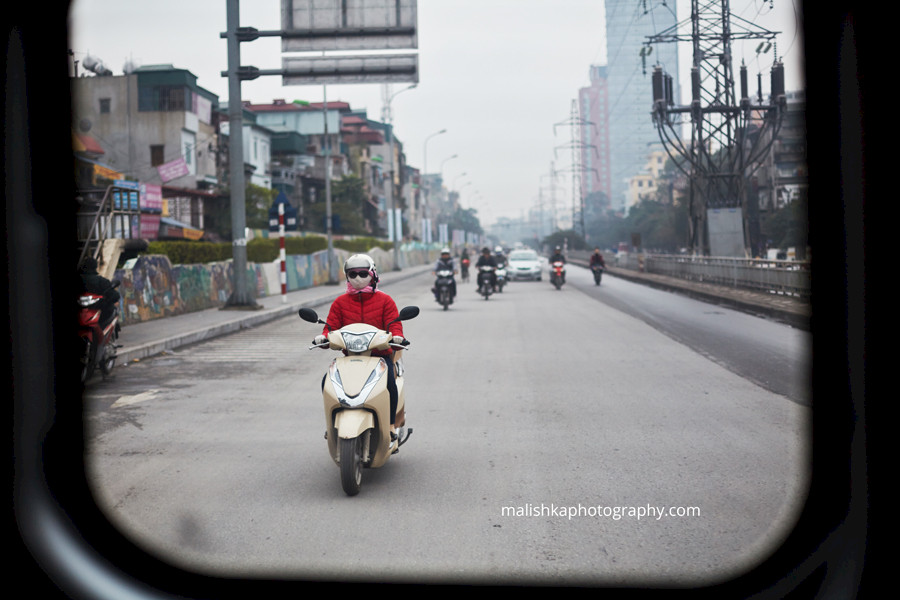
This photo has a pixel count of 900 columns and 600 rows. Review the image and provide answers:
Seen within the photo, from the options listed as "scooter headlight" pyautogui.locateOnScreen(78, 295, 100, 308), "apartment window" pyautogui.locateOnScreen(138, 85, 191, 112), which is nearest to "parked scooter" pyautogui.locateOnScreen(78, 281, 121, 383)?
"scooter headlight" pyautogui.locateOnScreen(78, 295, 100, 308)

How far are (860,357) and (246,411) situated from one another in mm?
6079

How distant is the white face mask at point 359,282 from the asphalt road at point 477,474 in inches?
47.1

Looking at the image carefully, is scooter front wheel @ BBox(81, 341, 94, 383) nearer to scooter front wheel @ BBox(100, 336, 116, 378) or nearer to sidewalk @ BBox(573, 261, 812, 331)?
scooter front wheel @ BBox(100, 336, 116, 378)

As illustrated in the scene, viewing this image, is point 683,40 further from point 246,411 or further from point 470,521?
point 470,521

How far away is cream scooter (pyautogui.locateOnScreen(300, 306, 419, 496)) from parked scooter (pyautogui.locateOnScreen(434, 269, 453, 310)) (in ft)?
54.3

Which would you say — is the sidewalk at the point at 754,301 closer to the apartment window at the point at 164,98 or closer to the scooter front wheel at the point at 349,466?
the scooter front wheel at the point at 349,466

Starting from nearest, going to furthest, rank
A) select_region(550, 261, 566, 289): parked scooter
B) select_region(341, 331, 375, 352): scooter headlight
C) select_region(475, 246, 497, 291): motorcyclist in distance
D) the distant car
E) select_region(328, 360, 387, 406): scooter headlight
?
select_region(328, 360, 387, 406): scooter headlight → select_region(341, 331, 375, 352): scooter headlight → select_region(475, 246, 497, 291): motorcyclist in distance → select_region(550, 261, 566, 289): parked scooter → the distant car

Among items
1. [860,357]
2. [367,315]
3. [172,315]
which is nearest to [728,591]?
[860,357]

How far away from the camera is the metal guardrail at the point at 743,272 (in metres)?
→ 21.4

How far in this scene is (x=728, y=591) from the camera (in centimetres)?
371

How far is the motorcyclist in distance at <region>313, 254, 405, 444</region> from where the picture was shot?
5742mm

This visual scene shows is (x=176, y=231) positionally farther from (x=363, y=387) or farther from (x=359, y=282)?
(x=363, y=387)

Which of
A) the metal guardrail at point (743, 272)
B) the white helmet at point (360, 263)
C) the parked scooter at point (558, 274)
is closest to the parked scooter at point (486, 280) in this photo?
the parked scooter at point (558, 274)

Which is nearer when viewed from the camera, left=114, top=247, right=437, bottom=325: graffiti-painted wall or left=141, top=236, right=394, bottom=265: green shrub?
left=114, top=247, right=437, bottom=325: graffiti-painted wall
